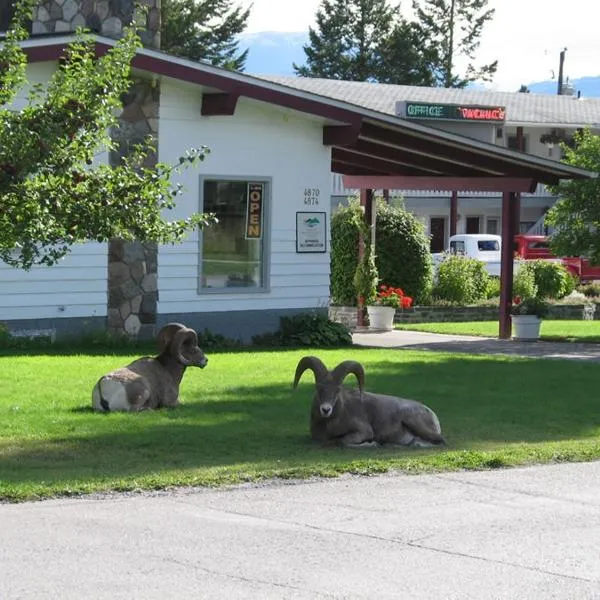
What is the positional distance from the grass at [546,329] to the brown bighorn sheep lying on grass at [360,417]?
44.9ft

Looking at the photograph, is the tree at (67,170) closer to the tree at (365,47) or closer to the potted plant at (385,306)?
the potted plant at (385,306)

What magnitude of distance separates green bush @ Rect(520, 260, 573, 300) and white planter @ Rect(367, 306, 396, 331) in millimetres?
8115

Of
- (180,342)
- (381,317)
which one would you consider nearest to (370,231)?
(381,317)

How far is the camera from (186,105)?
21.0 meters

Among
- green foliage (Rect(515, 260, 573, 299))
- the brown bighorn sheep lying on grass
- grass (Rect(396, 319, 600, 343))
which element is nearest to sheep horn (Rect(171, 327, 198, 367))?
the brown bighorn sheep lying on grass

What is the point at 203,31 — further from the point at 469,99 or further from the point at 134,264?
the point at 134,264

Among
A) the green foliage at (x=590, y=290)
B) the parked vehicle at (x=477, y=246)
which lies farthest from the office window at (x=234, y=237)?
the parked vehicle at (x=477, y=246)

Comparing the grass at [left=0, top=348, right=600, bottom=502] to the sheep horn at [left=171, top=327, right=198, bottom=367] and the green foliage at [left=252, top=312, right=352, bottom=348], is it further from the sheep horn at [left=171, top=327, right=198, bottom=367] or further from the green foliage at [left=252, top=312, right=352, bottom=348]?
the green foliage at [left=252, top=312, right=352, bottom=348]

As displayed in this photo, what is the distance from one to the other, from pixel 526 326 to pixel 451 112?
27642mm

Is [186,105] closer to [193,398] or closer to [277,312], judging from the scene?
[277,312]

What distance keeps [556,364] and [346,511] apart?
11.3 m

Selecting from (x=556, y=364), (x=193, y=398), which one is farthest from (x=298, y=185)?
(x=193, y=398)

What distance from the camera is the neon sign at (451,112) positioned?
4969 centimetres

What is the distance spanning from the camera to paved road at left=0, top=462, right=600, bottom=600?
7.18 meters
